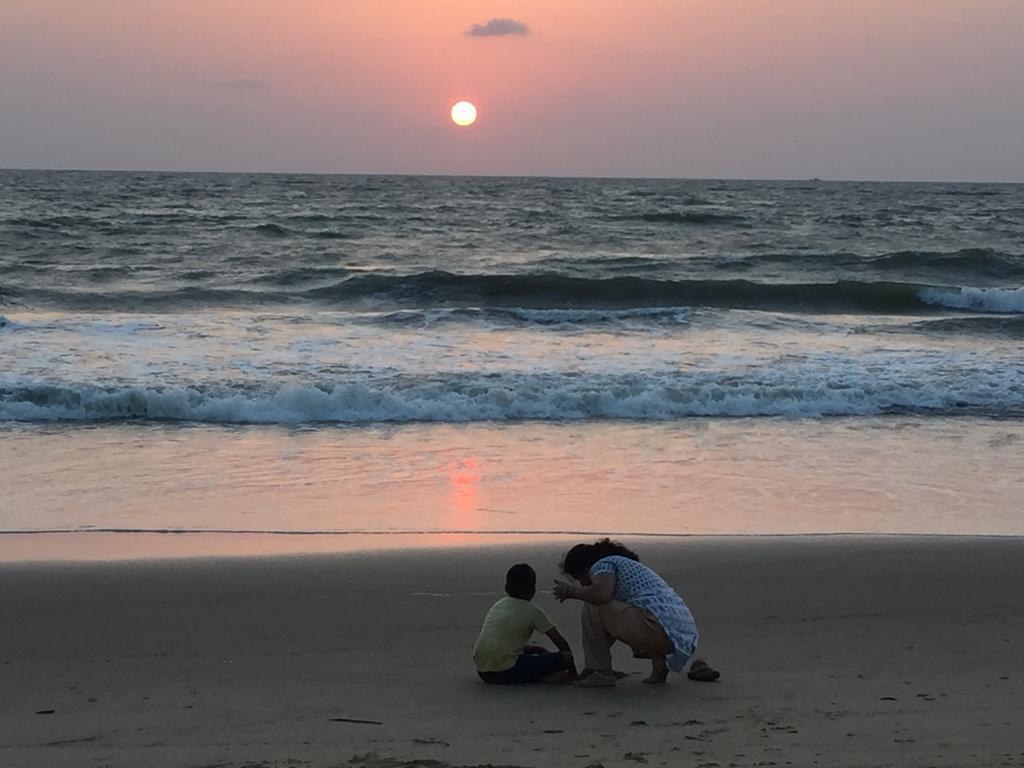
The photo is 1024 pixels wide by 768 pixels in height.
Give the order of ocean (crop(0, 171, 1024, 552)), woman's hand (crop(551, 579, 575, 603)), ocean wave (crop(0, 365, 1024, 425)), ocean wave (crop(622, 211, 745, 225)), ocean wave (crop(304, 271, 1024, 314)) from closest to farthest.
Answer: woman's hand (crop(551, 579, 575, 603))
ocean (crop(0, 171, 1024, 552))
ocean wave (crop(0, 365, 1024, 425))
ocean wave (crop(304, 271, 1024, 314))
ocean wave (crop(622, 211, 745, 225))

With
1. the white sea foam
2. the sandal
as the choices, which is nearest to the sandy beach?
the sandal

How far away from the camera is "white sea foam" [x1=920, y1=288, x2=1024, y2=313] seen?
25984mm

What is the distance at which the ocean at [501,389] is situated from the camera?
28.2 ft

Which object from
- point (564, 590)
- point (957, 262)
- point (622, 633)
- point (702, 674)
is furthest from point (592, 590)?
point (957, 262)

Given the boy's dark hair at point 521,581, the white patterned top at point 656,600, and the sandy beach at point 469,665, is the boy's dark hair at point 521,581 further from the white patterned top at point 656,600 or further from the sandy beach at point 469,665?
the sandy beach at point 469,665

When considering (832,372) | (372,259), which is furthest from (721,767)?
(372,259)

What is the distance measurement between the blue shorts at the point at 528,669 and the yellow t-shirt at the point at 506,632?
0.06 feet

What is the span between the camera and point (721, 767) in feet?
12.6

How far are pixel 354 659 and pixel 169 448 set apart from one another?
5840mm

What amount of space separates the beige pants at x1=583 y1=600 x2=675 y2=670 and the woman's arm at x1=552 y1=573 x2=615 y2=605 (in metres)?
0.06

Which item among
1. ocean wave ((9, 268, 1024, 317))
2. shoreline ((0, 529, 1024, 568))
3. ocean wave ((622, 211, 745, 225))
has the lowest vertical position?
shoreline ((0, 529, 1024, 568))

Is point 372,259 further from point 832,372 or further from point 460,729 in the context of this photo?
point 460,729

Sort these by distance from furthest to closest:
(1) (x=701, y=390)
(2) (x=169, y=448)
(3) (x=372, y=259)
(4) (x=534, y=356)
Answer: (3) (x=372, y=259), (4) (x=534, y=356), (1) (x=701, y=390), (2) (x=169, y=448)

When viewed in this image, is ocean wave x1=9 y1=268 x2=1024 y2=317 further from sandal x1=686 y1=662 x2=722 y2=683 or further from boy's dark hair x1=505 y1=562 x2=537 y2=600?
sandal x1=686 y1=662 x2=722 y2=683
